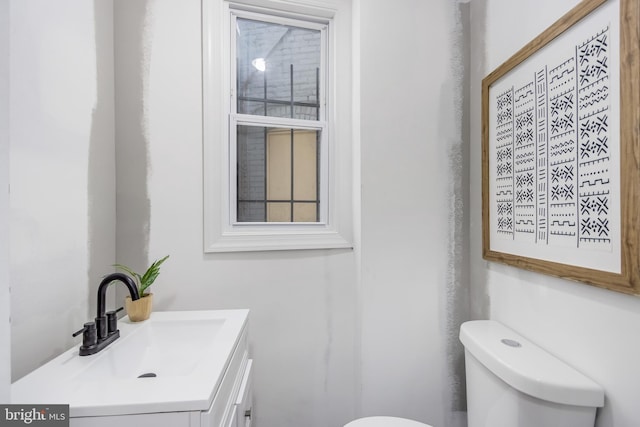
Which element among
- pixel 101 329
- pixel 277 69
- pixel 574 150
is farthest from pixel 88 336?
pixel 574 150

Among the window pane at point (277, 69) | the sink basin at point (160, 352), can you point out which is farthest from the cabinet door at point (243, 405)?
the window pane at point (277, 69)

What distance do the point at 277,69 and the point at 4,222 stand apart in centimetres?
119

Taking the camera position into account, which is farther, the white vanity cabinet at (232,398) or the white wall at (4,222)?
the white vanity cabinet at (232,398)

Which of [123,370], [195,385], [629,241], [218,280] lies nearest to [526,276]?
[629,241]

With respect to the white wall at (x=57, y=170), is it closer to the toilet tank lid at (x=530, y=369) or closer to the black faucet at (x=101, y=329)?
the black faucet at (x=101, y=329)

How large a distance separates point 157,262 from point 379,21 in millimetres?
1341

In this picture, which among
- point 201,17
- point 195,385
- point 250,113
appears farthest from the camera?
point 250,113

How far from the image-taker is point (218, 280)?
117 centimetres

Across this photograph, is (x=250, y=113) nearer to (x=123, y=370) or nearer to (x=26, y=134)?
(x=26, y=134)

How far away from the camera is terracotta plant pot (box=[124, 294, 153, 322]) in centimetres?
94

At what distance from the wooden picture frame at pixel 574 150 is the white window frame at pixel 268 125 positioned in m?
0.64

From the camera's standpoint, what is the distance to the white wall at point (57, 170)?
2.22 ft

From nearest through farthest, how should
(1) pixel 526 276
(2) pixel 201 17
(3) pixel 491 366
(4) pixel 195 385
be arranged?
1. (4) pixel 195 385
2. (3) pixel 491 366
3. (1) pixel 526 276
4. (2) pixel 201 17

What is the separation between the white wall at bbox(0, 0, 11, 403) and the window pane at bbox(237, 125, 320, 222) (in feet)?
2.91
